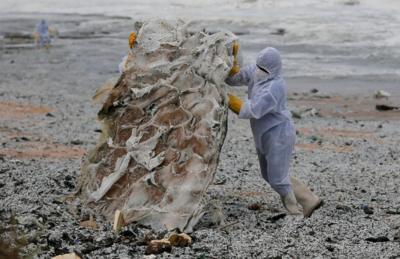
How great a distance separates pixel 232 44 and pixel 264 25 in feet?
112

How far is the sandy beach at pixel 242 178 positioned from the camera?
673cm

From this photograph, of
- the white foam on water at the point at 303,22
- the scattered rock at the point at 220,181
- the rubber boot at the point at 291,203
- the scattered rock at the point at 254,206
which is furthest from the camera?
the white foam on water at the point at 303,22

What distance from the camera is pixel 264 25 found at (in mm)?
41750

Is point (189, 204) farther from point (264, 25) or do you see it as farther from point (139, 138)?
point (264, 25)

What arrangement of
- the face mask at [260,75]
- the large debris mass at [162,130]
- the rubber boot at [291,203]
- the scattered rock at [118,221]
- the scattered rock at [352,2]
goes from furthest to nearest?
1. the scattered rock at [352,2]
2. the rubber boot at [291,203]
3. the face mask at [260,75]
4. the large debris mass at [162,130]
5. the scattered rock at [118,221]

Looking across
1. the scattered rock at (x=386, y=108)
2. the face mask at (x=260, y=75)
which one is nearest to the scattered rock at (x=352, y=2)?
the scattered rock at (x=386, y=108)

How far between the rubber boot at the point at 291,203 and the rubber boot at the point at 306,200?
0.23ft

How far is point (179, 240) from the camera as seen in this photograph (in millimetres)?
6688

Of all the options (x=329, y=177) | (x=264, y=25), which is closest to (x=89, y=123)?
(x=329, y=177)

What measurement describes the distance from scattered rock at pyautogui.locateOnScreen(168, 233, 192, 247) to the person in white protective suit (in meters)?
1.45

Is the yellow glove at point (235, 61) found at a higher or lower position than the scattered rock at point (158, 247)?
higher

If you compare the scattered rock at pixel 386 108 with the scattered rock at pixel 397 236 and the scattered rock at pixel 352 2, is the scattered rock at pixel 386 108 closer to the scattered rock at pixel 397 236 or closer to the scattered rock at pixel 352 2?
the scattered rock at pixel 397 236

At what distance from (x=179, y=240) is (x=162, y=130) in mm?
1304

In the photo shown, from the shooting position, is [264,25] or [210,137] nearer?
[210,137]
